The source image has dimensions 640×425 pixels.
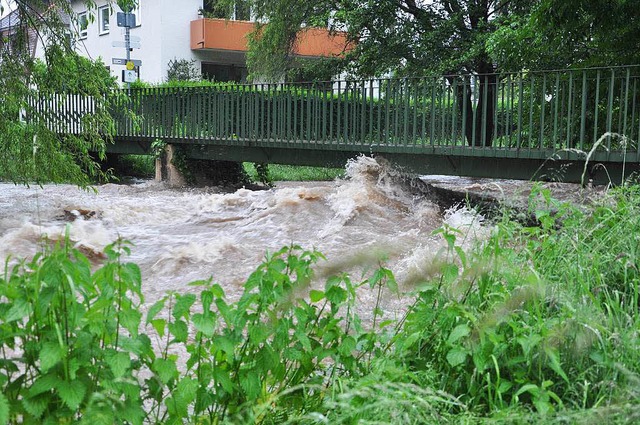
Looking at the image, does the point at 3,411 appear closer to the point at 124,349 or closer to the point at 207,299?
the point at 124,349

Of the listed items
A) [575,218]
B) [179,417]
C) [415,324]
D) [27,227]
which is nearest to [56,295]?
[179,417]

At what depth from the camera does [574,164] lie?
1130 cm

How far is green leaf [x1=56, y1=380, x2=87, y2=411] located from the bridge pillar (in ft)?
49.7

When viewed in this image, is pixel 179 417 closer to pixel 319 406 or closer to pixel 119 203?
pixel 319 406

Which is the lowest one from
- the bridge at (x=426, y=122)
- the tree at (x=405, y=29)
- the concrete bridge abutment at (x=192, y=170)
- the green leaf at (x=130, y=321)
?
the concrete bridge abutment at (x=192, y=170)

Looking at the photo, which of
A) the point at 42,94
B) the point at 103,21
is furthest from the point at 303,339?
the point at 103,21

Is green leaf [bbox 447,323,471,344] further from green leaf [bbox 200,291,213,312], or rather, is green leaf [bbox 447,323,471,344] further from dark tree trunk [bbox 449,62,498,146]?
dark tree trunk [bbox 449,62,498,146]

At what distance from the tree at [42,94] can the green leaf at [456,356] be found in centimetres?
824

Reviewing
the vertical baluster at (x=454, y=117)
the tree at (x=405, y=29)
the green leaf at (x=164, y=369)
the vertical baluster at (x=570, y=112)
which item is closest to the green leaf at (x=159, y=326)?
the green leaf at (x=164, y=369)

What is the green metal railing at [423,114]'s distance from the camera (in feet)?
37.6

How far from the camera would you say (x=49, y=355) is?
269 centimetres

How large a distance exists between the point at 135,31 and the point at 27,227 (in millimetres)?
26300

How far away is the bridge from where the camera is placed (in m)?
11.3

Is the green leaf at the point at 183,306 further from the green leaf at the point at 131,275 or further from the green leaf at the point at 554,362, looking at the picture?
the green leaf at the point at 554,362
